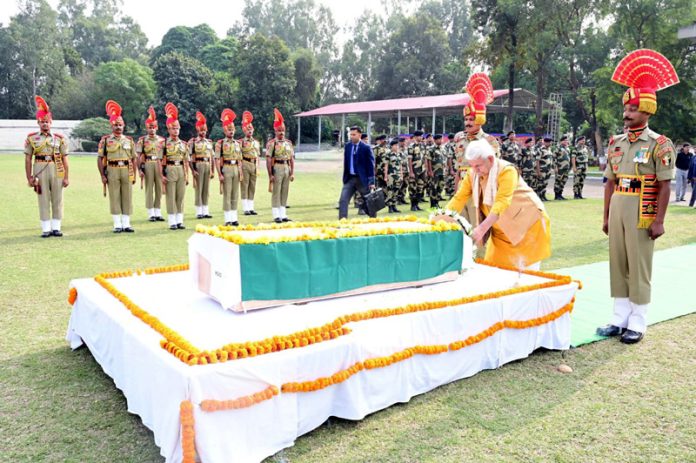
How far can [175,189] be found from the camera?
10.0m

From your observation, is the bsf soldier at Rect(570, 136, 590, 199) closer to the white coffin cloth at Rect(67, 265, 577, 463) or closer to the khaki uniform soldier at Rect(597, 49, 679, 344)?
the khaki uniform soldier at Rect(597, 49, 679, 344)

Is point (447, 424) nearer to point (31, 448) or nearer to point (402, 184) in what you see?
point (31, 448)

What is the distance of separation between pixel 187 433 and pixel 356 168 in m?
7.07

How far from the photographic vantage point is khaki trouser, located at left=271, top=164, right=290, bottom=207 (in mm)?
10938

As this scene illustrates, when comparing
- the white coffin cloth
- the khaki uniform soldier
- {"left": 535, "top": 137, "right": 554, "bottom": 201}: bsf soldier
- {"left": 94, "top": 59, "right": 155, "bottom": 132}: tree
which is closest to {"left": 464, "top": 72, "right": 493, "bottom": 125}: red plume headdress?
the khaki uniform soldier

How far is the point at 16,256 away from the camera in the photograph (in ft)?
24.2

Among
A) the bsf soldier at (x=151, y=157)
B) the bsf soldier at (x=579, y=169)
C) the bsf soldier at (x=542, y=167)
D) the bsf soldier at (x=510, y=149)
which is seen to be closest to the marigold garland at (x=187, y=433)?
the bsf soldier at (x=151, y=157)

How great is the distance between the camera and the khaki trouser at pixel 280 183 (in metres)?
10.9

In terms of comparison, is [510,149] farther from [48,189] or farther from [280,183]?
[48,189]

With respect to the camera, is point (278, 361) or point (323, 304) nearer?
point (278, 361)

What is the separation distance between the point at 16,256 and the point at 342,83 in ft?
197

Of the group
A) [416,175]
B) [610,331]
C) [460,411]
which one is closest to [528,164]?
[416,175]

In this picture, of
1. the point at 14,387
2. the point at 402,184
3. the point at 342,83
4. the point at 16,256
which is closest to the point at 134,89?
the point at 342,83

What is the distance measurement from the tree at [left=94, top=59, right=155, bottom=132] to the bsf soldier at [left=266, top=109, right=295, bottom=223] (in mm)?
41151
